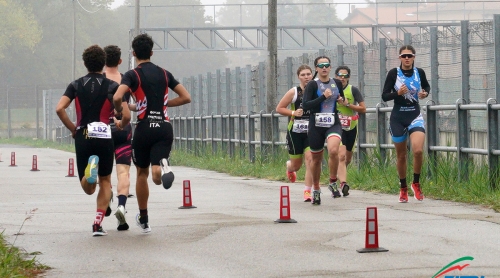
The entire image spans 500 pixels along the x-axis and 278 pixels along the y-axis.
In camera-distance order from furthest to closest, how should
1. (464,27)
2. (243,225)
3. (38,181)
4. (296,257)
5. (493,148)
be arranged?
1. (38,181)
2. (464,27)
3. (493,148)
4. (243,225)
5. (296,257)

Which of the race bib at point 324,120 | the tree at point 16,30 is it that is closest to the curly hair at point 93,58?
the race bib at point 324,120

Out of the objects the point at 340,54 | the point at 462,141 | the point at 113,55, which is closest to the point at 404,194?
the point at 462,141

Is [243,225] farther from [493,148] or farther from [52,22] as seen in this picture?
[52,22]

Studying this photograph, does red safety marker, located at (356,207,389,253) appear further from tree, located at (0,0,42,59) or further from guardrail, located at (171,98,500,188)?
tree, located at (0,0,42,59)

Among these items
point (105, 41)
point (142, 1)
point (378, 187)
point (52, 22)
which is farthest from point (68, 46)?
point (378, 187)

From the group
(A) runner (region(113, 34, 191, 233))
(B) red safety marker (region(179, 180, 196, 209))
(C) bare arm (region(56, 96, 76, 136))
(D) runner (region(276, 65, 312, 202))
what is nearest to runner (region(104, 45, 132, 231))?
(C) bare arm (region(56, 96, 76, 136))

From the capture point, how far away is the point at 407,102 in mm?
13719

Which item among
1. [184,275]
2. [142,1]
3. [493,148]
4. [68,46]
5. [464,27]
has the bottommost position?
[184,275]

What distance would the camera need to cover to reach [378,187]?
53.3 ft

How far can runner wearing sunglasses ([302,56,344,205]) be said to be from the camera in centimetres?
1348

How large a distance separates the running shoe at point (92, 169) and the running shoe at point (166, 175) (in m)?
0.61

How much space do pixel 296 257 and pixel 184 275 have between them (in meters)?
1.16

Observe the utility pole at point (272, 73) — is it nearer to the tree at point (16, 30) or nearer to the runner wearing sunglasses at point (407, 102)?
the runner wearing sunglasses at point (407, 102)

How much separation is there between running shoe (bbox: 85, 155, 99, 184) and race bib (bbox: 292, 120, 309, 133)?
14.5 feet
